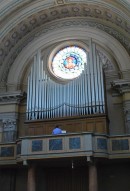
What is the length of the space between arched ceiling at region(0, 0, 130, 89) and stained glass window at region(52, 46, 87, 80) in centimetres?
149

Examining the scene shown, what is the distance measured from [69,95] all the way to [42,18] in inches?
182

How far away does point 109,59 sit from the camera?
16281 millimetres

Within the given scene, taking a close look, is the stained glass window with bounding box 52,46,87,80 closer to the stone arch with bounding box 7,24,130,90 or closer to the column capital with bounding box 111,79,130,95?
the stone arch with bounding box 7,24,130,90

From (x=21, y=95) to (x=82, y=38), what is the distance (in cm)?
409

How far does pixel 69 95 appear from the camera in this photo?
14.6 metres

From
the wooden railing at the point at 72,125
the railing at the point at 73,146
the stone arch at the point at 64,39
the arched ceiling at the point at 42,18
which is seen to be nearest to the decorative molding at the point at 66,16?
the arched ceiling at the point at 42,18

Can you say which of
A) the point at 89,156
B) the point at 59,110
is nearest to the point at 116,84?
the point at 59,110

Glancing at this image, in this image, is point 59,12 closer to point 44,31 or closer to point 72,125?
point 44,31

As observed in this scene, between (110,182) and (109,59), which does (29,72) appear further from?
(110,182)

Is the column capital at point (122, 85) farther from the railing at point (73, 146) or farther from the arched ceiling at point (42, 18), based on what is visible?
the railing at point (73, 146)

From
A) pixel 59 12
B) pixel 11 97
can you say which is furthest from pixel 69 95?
pixel 59 12

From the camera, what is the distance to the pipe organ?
46.6ft

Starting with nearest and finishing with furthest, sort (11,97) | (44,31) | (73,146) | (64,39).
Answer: (73,146) → (11,97) → (64,39) → (44,31)

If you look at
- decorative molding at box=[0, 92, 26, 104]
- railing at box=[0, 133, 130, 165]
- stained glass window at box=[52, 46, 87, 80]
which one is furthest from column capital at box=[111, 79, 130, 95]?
decorative molding at box=[0, 92, 26, 104]
